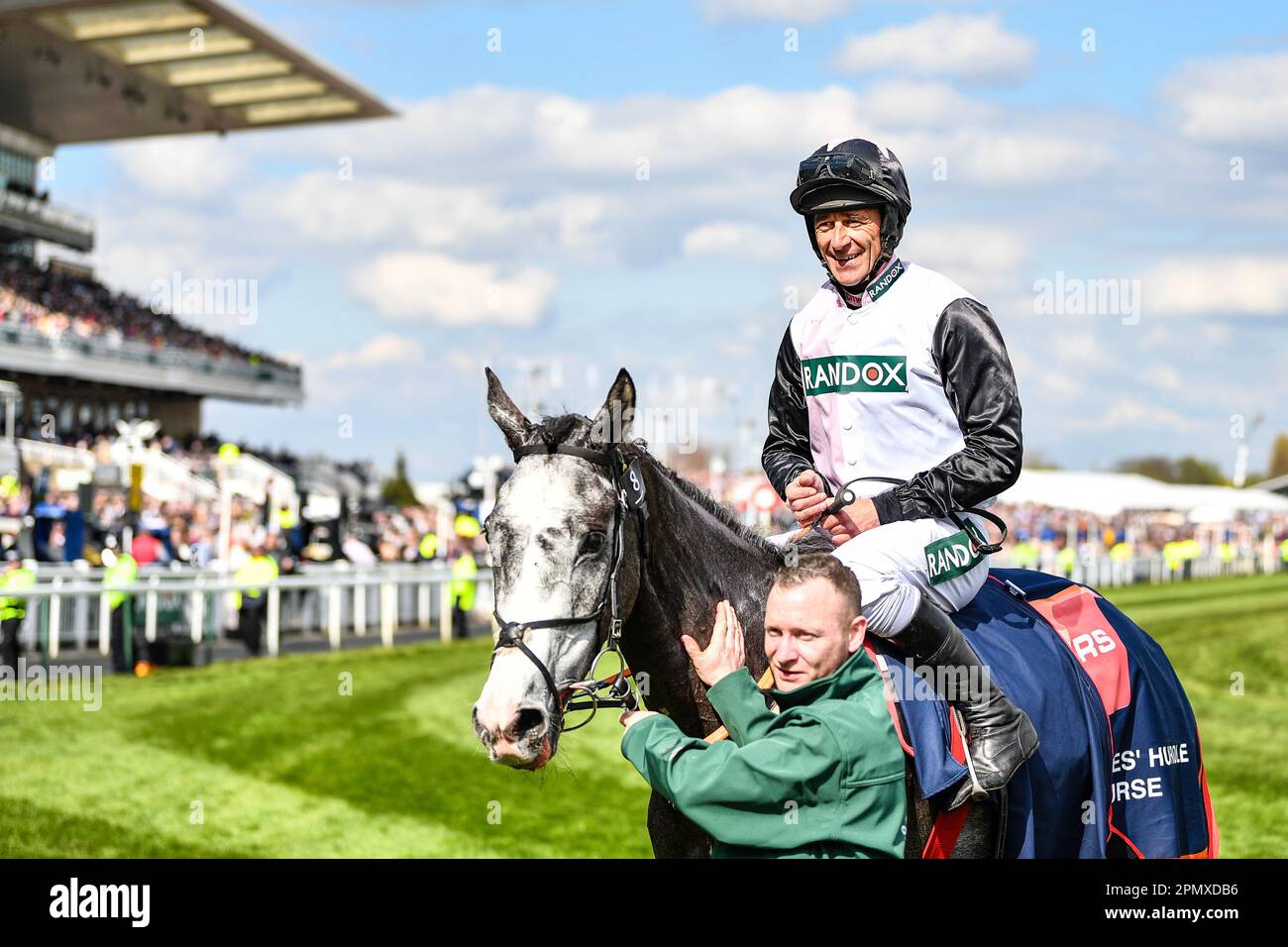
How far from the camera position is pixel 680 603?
3199 millimetres

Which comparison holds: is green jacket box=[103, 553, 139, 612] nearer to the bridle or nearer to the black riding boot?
the bridle

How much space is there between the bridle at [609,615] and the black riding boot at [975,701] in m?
0.66

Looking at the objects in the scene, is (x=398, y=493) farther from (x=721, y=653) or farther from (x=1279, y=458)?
(x=1279, y=458)

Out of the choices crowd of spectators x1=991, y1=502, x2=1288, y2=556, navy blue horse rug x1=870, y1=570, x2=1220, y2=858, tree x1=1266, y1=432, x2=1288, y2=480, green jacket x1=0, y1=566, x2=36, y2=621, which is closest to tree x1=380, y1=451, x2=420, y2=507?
crowd of spectators x1=991, y1=502, x2=1288, y2=556

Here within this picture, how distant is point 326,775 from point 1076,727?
668cm

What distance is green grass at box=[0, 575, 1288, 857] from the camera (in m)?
7.26

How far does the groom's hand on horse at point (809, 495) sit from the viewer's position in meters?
3.36

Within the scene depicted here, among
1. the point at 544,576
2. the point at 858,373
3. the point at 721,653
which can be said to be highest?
the point at 858,373

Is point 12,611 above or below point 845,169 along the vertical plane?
below

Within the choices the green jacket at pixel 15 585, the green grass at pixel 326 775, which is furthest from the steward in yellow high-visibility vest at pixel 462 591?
the green jacket at pixel 15 585

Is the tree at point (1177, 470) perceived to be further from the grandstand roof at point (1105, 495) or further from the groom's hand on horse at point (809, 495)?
the groom's hand on horse at point (809, 495)

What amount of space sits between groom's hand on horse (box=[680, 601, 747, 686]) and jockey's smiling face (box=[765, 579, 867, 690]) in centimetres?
13

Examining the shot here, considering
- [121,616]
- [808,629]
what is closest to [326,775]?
[121,616]
